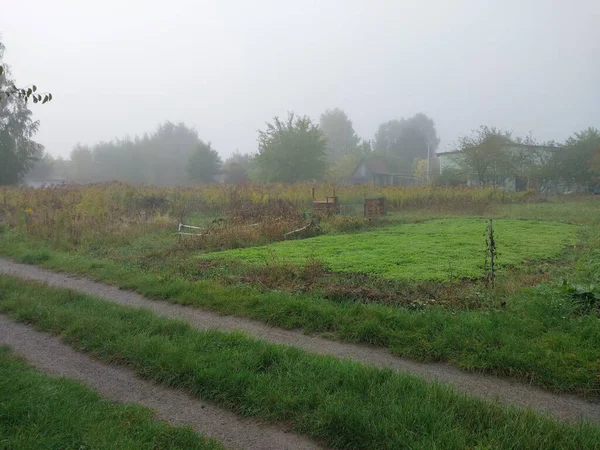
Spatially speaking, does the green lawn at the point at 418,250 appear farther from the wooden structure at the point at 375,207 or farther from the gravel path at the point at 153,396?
the wooden structure at the point at 375,207

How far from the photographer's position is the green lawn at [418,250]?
8789 mm

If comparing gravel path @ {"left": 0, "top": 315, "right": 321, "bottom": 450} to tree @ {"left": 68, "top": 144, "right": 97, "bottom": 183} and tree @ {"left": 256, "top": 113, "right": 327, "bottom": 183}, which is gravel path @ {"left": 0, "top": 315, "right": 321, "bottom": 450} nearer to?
tree @ {"left": 256, "top": 113, "right": 327, "bottom": 183}

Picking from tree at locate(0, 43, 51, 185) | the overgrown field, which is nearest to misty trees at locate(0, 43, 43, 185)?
tree at locate(0, 43, 51, 185)

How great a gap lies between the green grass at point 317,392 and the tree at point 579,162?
116 feet

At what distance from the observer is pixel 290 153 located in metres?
44.9

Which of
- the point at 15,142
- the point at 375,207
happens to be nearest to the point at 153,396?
the point at 375,207

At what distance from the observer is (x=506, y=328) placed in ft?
17.0

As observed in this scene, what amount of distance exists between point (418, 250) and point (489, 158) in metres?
27.1

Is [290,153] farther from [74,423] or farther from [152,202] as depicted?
[74,423]

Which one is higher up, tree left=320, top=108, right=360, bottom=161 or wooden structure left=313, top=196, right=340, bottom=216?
tree left=320, top=108, right=360, bottom=161

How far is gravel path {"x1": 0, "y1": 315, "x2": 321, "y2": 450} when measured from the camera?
11.5ft

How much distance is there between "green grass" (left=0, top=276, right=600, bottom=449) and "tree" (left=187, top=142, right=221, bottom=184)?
51.9m

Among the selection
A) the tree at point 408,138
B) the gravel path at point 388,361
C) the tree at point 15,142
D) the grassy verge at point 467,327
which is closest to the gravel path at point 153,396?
the gravel path at point 388,361

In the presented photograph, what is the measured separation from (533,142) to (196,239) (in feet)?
123
